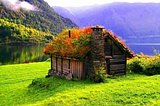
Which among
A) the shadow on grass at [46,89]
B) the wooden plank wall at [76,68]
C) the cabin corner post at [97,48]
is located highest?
the cabin corner post at [97,48]

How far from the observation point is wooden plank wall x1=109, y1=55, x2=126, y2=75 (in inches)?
880

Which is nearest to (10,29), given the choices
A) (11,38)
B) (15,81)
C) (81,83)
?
(11,38)

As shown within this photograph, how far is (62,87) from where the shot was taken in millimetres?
18125

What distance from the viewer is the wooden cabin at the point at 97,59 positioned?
1995 cm

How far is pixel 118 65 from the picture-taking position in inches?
898

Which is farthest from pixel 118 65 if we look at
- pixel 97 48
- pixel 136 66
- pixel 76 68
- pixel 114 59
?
pixel 76 68

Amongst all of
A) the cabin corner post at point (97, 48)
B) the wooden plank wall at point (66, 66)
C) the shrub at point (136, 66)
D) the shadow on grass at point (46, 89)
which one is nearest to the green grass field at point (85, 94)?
the shadow on grass at point (46, 89)

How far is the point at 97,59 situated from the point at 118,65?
386 centimetres

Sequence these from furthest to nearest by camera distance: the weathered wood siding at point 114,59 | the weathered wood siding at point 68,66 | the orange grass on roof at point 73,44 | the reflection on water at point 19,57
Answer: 1. the reflection on water at point 19,57
2. the weathered wood siding at point 114,59
3. the weathered wood siding at point 68,66
4. the orange grass on roof at point 73,44

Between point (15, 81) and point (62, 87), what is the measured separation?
11.9 metres

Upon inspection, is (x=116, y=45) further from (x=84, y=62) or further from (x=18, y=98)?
(x=18, y=98)

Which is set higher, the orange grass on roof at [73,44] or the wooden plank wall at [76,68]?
the orange grass on roof at [73,44]

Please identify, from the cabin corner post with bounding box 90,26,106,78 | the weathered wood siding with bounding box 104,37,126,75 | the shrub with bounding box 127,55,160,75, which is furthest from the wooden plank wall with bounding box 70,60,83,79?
the shrub with bounding box 127,55,160,75

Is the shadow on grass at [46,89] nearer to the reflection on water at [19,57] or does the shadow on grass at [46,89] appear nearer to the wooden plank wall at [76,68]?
the wooden plank wall at [76,68]
